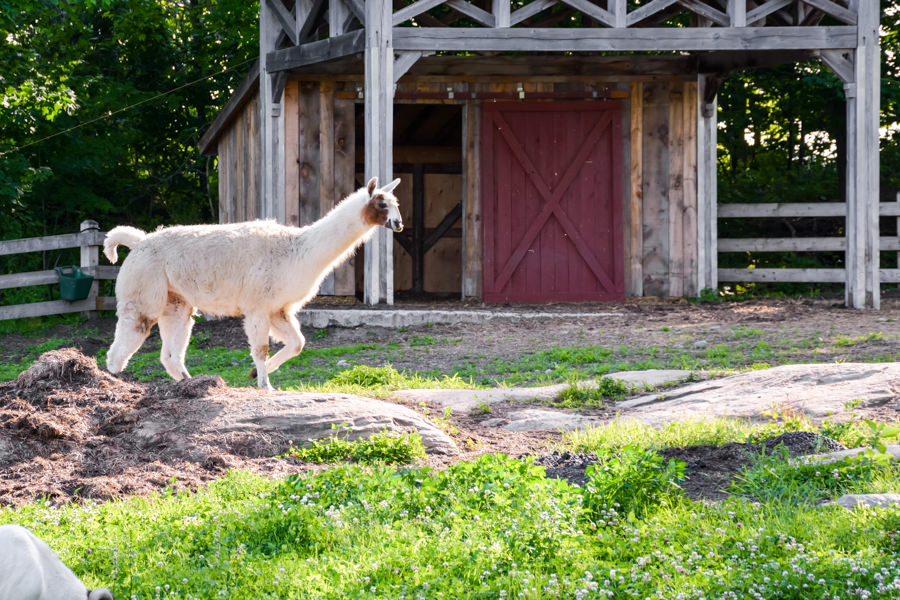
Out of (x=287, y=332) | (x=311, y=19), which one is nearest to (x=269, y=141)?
(x=311, y=19)

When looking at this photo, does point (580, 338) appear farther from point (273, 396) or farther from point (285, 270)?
point (273, 396)

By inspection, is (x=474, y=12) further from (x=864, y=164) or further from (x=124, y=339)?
(x=124, y=339)

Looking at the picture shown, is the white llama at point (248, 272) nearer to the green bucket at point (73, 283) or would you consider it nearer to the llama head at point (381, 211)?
the llama head at point (381, 211)

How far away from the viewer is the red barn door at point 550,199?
645 inches

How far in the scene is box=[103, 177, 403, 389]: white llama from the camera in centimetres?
848

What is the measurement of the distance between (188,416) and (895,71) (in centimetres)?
1816

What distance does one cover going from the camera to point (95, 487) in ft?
18.1

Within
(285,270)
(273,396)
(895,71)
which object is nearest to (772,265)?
(895,71)

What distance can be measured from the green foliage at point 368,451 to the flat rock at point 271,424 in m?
0.18

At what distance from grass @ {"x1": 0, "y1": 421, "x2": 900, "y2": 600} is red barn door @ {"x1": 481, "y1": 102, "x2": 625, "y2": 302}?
1109cm

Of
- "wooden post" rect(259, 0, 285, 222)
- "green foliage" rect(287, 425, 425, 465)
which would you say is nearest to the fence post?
"wooden post" rect(259, 0, 285, 222)

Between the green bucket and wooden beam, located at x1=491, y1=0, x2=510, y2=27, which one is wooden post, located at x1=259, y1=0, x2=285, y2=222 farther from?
wooden beam, located at x1=491, y1=0, x2=510, y2=27

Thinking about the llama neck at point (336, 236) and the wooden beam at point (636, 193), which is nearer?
the llama neck at point (336, 236)

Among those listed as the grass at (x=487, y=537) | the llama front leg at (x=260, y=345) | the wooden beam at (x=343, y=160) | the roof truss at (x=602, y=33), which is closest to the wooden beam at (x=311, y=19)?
the roof truss at (x=602, y=33)
